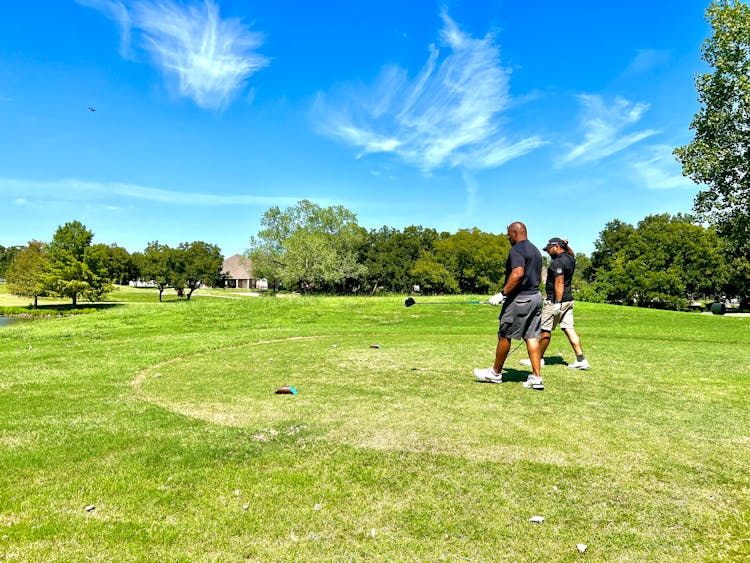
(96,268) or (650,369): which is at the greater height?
(96,268)

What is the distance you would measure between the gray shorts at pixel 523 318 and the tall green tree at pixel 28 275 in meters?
60.5

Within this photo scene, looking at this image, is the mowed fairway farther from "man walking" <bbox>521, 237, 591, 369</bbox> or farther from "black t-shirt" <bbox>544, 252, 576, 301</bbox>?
"black t-shirt" <bbox>544, 252, 576, 301</bbox>

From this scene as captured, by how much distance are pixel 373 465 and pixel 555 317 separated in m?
6.72

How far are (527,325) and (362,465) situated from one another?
4579mm

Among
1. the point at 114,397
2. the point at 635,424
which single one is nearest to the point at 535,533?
the point at 635,424

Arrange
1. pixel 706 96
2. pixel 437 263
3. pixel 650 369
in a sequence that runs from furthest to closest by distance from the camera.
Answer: pixel 437 263 → pixel 706 96 → pixel 650 369

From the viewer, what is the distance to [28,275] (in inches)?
2250

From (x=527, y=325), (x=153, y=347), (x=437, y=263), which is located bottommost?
(x=153, y=347)

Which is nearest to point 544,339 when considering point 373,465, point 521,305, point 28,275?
point 521,305

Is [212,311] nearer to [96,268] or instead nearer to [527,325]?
[527,325]

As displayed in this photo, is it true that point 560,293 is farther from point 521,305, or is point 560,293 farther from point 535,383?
point 535,383

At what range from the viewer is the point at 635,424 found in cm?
537

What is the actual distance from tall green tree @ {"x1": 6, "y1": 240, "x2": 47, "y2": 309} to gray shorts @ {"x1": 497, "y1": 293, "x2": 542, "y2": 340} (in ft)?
198

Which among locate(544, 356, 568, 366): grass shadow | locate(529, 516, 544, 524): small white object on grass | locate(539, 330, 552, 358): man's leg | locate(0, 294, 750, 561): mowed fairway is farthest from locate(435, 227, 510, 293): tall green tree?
locate(529, 516, 544, 524): small white object on grass
